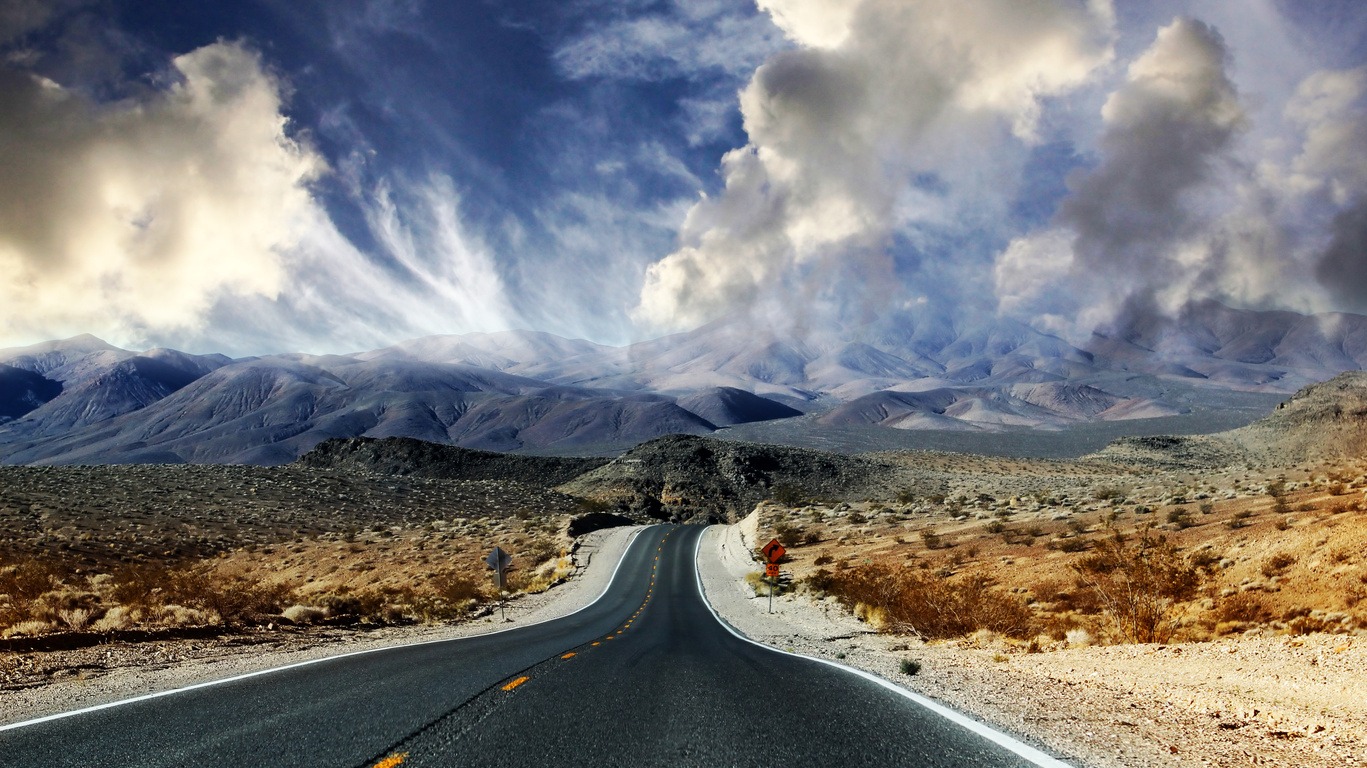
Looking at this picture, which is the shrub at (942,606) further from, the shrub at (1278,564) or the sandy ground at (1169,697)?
the shrub at (1278,564)

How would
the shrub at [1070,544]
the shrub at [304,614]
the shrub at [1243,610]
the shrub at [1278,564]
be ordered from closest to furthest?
the shrub at [1243,610] → the shrub at [1278,564] → the shrub at [304,614] → the shrub at [1070,544]

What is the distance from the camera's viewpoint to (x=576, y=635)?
17.6m

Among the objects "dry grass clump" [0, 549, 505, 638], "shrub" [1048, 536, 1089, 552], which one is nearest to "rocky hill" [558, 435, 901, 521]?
"shrub" [1048, 536, 1089, 552]

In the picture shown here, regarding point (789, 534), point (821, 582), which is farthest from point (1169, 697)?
point (789, 534)

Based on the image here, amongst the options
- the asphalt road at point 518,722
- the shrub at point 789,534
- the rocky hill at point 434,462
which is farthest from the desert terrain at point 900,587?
the rocky hill at point 434,462

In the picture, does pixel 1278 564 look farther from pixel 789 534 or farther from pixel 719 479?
pixel 719 479

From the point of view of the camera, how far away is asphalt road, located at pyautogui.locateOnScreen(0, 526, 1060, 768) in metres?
5.74

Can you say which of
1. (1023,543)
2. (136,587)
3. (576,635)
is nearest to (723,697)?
(576,635)

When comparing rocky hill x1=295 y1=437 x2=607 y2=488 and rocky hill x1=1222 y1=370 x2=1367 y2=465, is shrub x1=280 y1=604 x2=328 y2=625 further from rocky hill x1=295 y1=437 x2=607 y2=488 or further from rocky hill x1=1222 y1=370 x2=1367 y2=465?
rocky hill x1=1222 y1=370 x2=1367 y2=465

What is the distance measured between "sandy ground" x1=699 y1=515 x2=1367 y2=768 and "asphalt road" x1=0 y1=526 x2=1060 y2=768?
3.71ft

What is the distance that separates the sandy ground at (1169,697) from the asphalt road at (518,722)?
1131 millimetres

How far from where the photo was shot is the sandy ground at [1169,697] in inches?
233

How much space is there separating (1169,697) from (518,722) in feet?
25.1

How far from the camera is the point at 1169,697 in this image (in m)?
8.04
